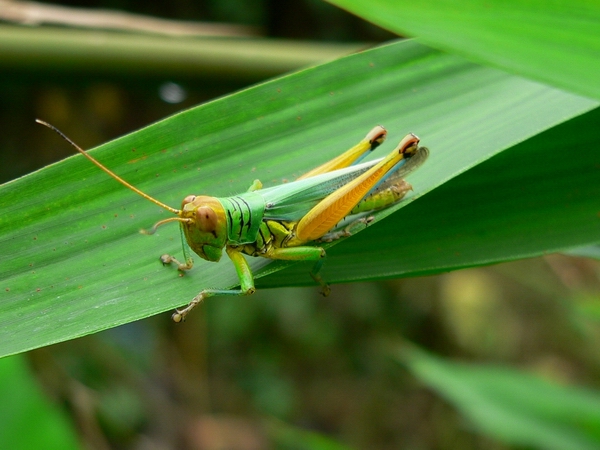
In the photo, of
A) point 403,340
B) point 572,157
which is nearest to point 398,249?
point 572,157

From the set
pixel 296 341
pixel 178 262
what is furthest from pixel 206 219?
pixel 296 341

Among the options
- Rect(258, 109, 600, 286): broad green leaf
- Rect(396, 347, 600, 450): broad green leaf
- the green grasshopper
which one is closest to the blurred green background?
Rect(396, 347, 600, 450): broad green leaf

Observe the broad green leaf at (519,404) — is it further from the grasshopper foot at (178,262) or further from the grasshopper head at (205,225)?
the grasshopper foot at (178,262)

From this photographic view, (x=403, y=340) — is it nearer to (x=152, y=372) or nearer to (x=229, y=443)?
(x=229, y=443)

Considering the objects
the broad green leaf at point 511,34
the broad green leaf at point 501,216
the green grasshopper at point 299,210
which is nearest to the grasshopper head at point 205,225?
the green grasshopper at point 299,210

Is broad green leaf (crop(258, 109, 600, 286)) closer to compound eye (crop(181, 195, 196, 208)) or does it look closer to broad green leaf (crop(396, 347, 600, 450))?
compound eye (crop(181, 195, 196, 208))

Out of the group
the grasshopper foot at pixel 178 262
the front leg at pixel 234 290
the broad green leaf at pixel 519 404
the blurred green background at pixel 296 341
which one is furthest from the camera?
the blurred green background at pixel 296 341

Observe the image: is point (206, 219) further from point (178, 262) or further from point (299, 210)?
point (299, 210)
